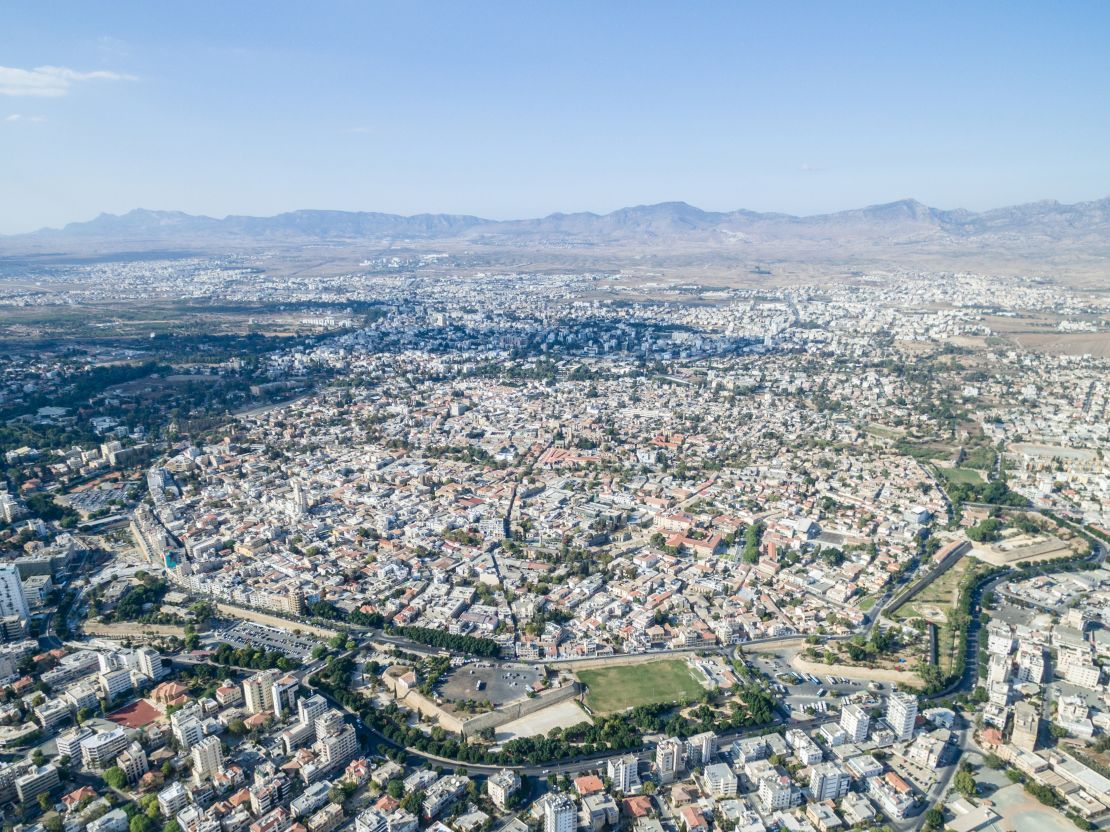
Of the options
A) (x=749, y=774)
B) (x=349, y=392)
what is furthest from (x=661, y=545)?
(x=349, y=392)

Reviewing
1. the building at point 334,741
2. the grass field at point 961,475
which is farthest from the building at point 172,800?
the grass field at point 961,475

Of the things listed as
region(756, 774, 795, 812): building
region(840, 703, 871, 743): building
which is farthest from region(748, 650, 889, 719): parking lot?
region(756, 774, 795, 812): building

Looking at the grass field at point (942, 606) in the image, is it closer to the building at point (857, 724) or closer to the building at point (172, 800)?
the building at point (857, 724)

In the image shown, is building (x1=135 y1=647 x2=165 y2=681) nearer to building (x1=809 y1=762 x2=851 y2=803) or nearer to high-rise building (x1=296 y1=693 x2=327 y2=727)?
high-rise building (x1=296 y1=693 x2=327 y2=727)

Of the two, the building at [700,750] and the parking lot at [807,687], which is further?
the parking lot at [807,687]

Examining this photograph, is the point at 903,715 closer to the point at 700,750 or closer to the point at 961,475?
the point at 700,750

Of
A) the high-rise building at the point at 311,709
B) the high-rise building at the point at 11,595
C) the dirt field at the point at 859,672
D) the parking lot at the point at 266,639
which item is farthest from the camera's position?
the high-rise building at the point at 11,595

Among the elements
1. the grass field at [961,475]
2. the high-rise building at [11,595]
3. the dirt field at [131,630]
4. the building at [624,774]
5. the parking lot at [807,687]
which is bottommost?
the parking lot at [807,687]
